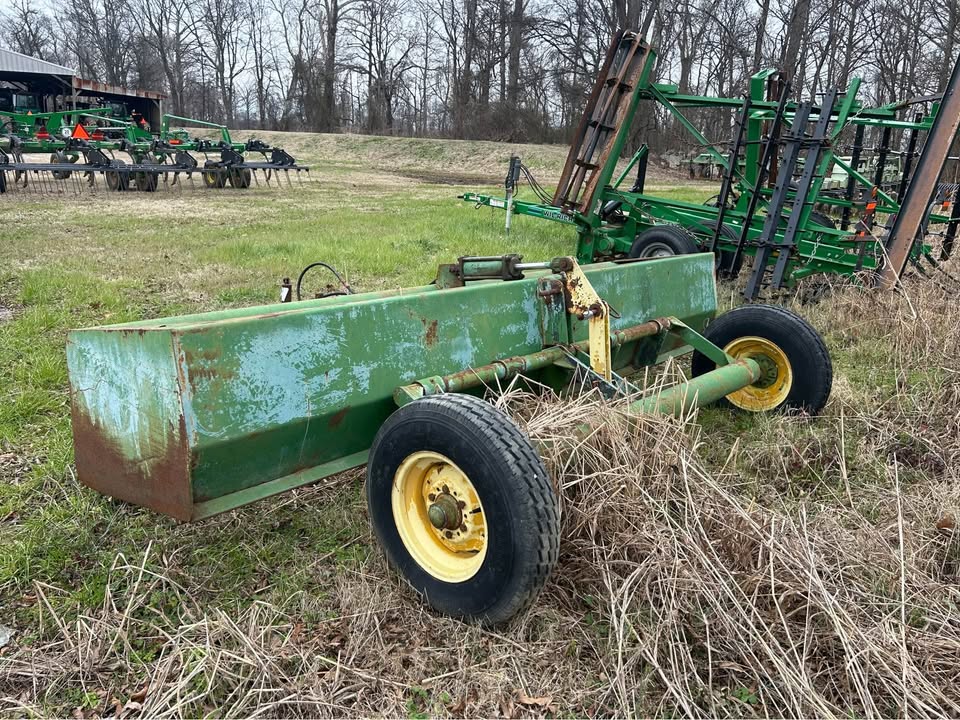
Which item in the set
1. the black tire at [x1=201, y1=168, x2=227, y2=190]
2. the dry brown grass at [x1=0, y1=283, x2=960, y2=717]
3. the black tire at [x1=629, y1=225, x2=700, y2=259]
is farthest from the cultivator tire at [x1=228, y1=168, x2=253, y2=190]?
the dry brown grass at [x1=0, y1=283, x2=960, y2=717]

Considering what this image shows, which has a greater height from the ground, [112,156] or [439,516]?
[112,156]

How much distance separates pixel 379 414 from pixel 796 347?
225cm

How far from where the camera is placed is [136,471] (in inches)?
101

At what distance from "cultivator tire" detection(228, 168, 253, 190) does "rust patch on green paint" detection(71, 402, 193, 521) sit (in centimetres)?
1742

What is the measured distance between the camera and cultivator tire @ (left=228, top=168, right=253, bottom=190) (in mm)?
18844

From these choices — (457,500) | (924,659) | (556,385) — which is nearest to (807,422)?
(556,385)

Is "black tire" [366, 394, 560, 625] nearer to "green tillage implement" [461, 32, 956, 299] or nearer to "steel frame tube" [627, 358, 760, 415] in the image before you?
"steel frame tube" [627, 358, 760, 415]

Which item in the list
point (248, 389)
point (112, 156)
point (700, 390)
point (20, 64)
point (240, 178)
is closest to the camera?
point (248, 389)

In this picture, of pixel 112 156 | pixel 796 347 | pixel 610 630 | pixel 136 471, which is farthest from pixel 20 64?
pixel 610 630

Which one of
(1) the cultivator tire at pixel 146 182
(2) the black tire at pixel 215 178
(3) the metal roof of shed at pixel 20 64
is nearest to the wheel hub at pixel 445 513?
(1) the cultivator tire at pixel 146 182

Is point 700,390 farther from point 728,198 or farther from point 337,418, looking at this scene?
point 728,198

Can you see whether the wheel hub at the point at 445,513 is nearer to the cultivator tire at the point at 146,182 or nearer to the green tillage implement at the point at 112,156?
the green tillage implement at the point at 112,156

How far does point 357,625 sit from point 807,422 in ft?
8.54

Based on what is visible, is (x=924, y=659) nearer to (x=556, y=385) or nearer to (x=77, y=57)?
(x=556, y=385)
